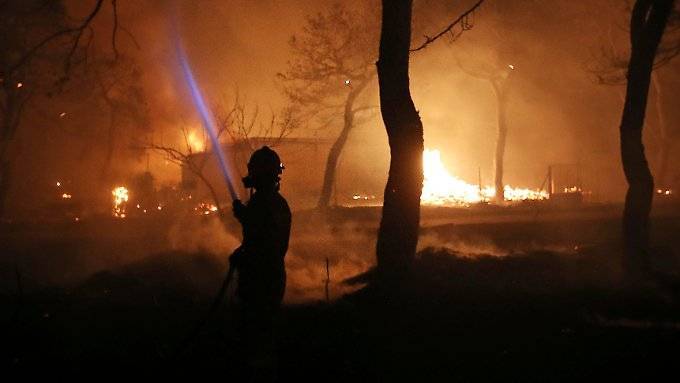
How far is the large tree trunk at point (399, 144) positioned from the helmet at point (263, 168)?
13.5ft

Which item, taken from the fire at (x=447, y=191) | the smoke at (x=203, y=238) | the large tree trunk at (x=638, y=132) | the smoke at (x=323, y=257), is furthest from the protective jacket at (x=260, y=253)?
the fire at (x=447, y=191)

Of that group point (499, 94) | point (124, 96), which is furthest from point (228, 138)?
point (124, 96)

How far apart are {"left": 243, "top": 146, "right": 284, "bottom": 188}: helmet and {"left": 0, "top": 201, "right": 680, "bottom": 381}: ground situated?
4.48 ft

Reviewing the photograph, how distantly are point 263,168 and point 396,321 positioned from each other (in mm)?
3616

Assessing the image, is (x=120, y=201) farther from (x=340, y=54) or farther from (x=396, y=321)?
(x=396, y=321)

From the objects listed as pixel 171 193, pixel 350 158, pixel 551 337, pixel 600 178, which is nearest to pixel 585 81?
pixel 600 178

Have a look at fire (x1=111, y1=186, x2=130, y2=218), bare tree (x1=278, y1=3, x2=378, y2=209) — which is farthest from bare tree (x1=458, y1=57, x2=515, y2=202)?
fire (x1=111, y1=186, x2=130, y2=218)

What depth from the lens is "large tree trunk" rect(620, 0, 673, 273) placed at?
12.4 meters

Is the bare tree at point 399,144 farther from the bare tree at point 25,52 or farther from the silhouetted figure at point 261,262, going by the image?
the bare tree at point 25,52

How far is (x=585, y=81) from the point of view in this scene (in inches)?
1895

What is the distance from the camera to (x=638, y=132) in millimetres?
12703

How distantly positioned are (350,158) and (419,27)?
38.5 ft

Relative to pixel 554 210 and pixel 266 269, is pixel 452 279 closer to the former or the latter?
pixel 266 269

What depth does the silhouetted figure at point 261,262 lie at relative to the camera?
17.7ft
